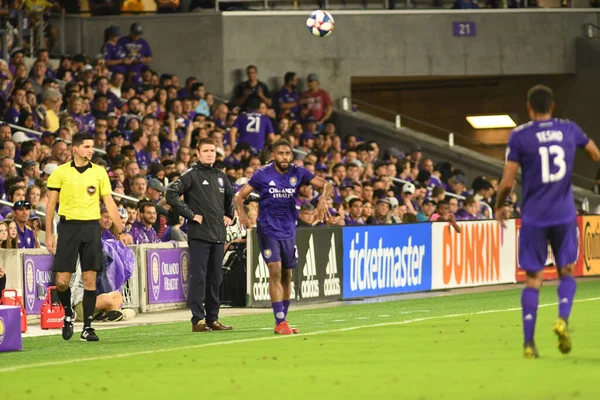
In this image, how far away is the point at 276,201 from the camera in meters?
14.7

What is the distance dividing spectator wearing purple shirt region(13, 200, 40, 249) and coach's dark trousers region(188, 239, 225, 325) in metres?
3.32

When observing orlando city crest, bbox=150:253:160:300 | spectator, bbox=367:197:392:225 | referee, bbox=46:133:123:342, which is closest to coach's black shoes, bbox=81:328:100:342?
referee, bbox=46:133:123:342

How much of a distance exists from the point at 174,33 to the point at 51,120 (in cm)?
887

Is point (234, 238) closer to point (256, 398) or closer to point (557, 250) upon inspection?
point (557, 250)

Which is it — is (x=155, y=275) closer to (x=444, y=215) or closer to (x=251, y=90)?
(x=444, y=215)

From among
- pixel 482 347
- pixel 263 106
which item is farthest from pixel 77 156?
pixel 263 106

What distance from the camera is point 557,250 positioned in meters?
10.7

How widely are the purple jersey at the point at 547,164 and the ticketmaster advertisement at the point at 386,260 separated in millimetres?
10741

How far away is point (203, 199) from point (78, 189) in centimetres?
204

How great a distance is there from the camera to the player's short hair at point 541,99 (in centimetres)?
1070

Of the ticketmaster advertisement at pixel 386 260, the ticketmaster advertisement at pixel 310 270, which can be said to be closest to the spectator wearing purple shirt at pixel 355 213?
the ticketmaster advertisement at pixel 386 260

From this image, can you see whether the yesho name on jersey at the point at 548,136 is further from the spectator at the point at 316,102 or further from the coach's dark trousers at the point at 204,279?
the spectator at the point at 316,102

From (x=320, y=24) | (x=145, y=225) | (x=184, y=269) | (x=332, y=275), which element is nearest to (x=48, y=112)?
(x=145, y=225)

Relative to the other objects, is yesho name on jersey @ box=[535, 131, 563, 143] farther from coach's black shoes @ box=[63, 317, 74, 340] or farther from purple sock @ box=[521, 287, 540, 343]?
coach's black shoes @ box=[63, 317, 74, 340]
